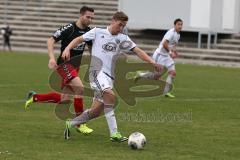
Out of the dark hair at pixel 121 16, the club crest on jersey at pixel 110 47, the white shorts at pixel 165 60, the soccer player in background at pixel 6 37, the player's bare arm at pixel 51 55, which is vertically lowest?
the soccer player in background at pixel 6 37

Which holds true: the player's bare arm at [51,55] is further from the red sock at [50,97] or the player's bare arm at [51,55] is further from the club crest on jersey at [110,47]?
the red sock at [50,97]

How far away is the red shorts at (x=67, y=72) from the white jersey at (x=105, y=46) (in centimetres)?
135

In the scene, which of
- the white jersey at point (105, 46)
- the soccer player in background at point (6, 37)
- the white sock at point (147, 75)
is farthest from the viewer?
the soccer player in background at point (6, 37)

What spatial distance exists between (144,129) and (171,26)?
3103 centimetres

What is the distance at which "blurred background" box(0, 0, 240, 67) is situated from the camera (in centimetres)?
4319

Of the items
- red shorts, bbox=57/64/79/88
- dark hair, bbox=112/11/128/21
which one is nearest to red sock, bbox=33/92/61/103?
red shorts, bbox=57/64/79/88

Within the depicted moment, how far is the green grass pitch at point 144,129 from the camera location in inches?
425

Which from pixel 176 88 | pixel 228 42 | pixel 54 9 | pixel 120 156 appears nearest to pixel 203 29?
pixel 228 42

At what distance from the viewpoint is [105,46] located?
12.1m

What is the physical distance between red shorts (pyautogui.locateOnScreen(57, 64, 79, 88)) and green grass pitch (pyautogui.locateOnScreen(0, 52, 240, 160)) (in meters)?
0.91

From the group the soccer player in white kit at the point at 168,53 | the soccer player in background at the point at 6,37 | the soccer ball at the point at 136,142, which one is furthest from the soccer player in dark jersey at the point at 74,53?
the soccer player in background at the point at 6,37

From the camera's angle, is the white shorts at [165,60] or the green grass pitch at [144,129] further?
the white shorts at [165,60]

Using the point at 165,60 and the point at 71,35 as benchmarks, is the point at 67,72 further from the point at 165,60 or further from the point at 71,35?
the point at 165,60

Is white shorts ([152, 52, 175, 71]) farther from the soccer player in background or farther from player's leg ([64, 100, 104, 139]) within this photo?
the soccer player in background
